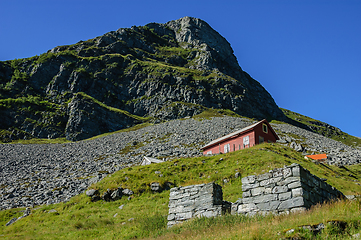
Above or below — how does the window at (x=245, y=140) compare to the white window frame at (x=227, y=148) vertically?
above

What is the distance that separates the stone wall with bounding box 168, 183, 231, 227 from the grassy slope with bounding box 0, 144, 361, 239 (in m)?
0.98

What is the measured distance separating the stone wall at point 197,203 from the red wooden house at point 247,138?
99.3ft

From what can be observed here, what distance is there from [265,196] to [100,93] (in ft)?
493

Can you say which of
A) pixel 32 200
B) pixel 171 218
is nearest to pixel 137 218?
pixel 171 218

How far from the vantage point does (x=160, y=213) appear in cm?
1791

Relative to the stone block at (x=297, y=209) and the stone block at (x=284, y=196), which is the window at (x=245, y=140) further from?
the stone block at (x=297, y=209)

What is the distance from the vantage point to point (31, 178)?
42.3 meters

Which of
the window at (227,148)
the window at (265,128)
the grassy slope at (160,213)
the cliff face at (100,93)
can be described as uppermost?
the cliff face at (100,93)

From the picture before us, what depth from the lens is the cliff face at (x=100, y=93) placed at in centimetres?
11888

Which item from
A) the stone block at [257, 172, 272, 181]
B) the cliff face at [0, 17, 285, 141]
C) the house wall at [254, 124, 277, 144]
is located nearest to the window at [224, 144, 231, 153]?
the house wall at [254, 124, 277, 144]

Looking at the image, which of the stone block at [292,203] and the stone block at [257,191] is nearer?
the stone block at [292,203]

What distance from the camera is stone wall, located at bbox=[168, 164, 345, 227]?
10227 mm

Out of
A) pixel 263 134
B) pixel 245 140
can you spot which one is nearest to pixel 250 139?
pixel 245 140

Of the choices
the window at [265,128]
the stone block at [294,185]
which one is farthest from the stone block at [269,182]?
the window at [265,128]
